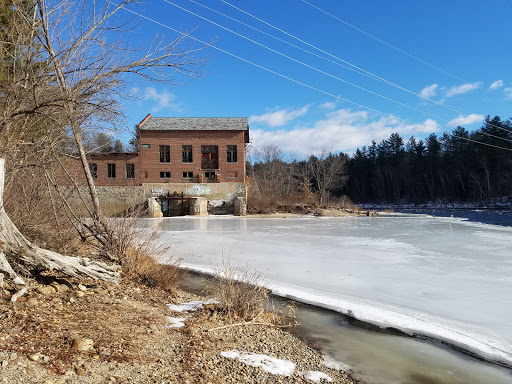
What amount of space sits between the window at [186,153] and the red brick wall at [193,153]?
29 centimetres

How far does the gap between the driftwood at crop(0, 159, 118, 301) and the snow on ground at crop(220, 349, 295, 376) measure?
9.46 feet

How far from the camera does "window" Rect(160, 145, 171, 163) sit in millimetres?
35156

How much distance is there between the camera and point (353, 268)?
9.38 metres

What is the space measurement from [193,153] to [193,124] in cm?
325

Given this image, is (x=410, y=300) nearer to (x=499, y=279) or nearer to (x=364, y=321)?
(x=364, y=321)

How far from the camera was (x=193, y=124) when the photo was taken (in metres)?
36.2

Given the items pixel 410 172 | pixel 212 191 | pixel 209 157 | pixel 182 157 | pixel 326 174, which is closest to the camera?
pixel 212 191

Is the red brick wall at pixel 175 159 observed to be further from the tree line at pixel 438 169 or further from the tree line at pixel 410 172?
the tree line at pixel 438 169

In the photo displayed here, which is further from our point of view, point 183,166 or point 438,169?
point 438,169

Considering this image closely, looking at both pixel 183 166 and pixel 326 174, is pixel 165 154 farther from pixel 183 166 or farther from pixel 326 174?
pixel 326 174

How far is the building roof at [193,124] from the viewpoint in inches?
1389

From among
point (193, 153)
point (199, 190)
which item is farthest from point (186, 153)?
point (199, 190)

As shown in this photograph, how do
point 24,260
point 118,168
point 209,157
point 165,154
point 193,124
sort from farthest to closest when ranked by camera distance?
1. point 193,124
2. point 209,157
3. point 165,154
4. point 118,168
5. point 24,260

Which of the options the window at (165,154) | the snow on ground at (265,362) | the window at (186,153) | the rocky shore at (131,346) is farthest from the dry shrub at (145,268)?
the window at (165,154)
